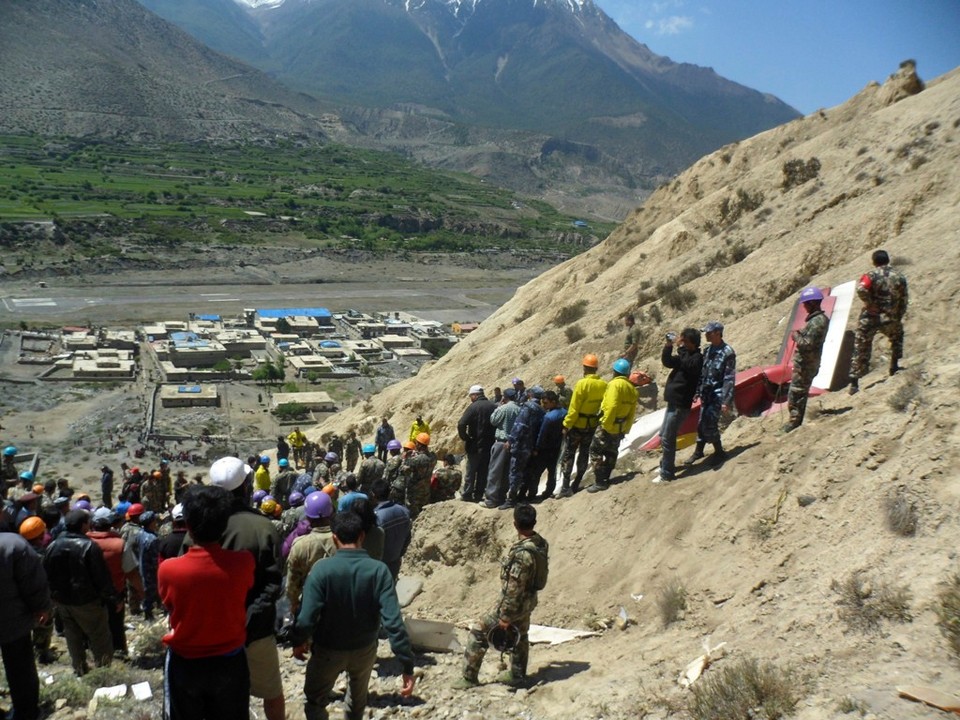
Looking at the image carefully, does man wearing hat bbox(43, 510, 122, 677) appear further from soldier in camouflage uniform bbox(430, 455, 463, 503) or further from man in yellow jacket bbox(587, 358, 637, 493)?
man in yellow jacket bbox(587, 358, 637, 493)

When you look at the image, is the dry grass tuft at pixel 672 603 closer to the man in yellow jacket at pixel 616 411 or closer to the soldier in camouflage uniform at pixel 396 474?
the man in yellow jacket at pixel 616 411

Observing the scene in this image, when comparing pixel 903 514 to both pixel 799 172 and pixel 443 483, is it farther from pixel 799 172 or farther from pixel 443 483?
pixel 799 172

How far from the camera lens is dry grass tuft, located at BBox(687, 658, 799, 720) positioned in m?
4.79

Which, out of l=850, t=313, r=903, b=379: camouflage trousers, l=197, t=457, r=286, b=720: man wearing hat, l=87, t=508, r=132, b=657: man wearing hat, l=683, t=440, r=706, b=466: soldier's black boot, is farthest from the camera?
l=683, t=440, r=706, b=466: soldier's black boot

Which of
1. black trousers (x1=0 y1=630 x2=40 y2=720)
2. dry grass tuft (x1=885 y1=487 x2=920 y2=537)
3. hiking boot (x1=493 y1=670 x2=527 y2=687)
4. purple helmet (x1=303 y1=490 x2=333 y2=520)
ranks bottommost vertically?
black trousers (x1=0 y1=630 x2=40 y2=720)

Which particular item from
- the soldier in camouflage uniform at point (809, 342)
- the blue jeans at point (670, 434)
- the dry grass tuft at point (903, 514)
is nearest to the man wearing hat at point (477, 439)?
the blue jeans at point (670, 434)

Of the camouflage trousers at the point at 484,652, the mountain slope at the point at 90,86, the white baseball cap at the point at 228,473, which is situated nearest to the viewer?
the white baseball cap at the point at 228,473

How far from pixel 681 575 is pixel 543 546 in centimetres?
192

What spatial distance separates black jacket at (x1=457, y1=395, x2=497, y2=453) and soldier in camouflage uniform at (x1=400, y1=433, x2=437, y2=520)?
1.89 feet

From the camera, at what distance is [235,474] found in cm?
519

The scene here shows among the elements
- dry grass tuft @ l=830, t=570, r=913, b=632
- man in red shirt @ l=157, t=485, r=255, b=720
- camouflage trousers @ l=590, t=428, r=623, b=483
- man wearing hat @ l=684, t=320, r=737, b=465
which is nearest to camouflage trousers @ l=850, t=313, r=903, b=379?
man wearing hat @ l=684, t=320, r=737, b=465

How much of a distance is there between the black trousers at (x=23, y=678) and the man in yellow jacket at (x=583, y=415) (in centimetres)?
576

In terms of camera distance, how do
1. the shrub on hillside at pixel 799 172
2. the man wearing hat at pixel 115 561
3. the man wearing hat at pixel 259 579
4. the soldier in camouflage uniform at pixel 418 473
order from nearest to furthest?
the man wearing hat at pixel 259 579 < the man wearing hat at pixel 115 561 < the soldier in camouflage uniform at pixel 418 473 < the shrub on hillside at pixel 799 172

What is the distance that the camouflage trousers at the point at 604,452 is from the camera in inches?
364
